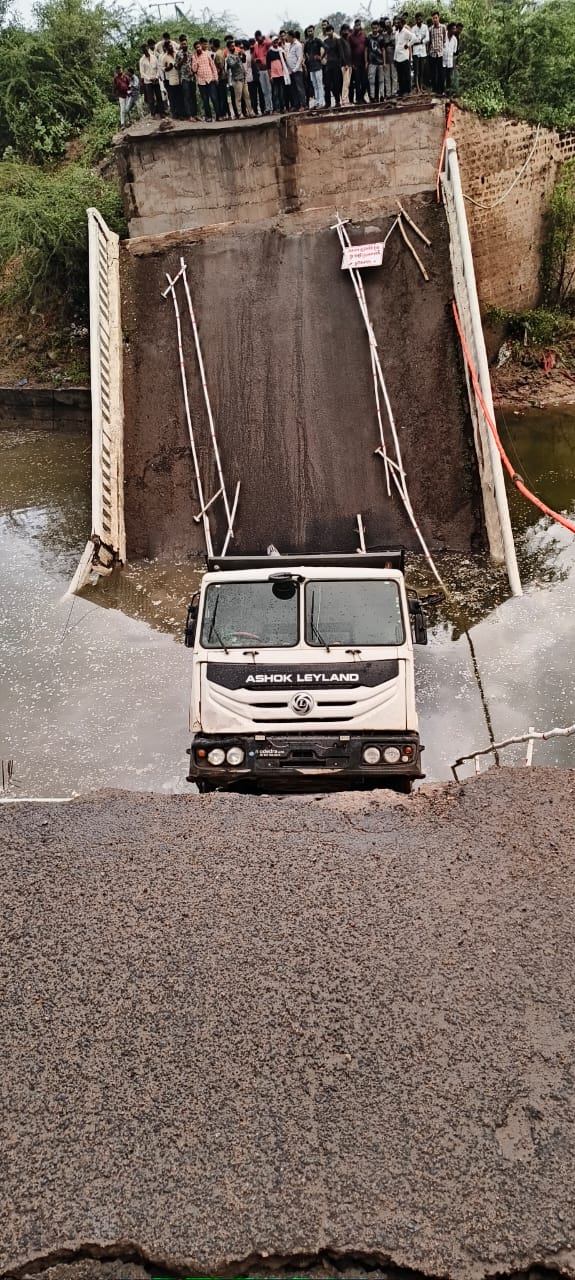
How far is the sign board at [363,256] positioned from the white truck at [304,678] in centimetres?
812

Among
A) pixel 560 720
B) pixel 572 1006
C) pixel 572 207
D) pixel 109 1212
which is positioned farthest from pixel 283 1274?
pixel 572 207

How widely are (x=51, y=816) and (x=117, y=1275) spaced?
3034 millimetres

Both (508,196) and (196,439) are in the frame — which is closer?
(196,439)

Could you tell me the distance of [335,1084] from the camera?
3770mm

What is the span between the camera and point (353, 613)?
701 cm

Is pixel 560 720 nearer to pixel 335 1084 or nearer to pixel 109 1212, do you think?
pixel 335 1084

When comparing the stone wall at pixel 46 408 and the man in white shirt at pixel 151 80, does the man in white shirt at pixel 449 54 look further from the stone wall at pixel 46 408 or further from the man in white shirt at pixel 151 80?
the stone wall at pixel 46 408

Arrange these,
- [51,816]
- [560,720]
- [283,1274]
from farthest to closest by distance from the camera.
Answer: [560,720] → [51,816] → [283,1274]

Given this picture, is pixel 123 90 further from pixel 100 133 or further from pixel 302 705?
pixel 302 705

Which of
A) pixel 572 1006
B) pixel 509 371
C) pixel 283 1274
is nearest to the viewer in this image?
pixel 283 1274

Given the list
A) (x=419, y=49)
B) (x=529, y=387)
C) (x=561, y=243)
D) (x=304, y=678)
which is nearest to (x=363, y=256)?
(x=419, y=49)

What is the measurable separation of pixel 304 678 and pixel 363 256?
9330 mm

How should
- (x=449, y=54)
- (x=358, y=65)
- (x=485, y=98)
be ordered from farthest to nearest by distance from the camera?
(x=485, y=98), (x=358, y=65), (x=449, y=54)

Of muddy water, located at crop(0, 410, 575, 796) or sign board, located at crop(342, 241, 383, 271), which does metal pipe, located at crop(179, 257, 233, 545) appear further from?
sign board, located at crop(342, 241, 383, 271)
